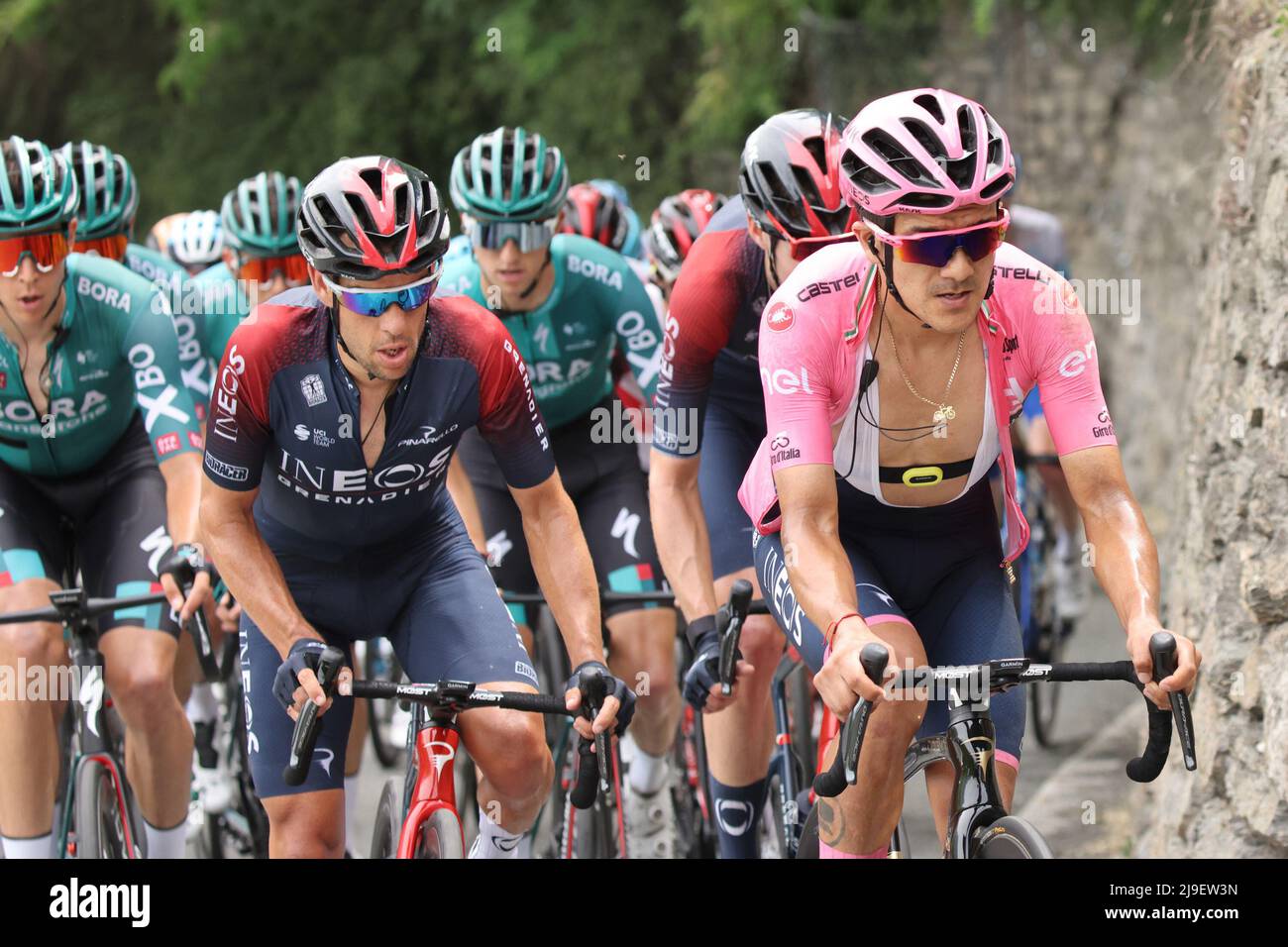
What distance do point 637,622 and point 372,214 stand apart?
209 centimetres

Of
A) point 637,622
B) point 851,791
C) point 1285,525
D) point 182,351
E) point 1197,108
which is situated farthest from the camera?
point 1197,108

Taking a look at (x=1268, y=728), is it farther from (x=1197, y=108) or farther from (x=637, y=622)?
(x=1197, y=108)

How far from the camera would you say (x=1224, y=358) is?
6.05m

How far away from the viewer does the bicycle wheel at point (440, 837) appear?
4.32 meters

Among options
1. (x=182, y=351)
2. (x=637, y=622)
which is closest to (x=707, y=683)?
(x=637, y=622)

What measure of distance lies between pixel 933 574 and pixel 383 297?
4.82 ft

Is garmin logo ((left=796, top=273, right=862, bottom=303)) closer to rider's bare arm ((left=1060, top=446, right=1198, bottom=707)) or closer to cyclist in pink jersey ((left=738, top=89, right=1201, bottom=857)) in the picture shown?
cyclist in pink jersey ((left=738, top=89, right=1201, bottom=857))

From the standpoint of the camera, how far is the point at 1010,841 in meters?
3.65

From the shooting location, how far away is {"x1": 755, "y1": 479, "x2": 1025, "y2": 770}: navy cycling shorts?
13.6ft

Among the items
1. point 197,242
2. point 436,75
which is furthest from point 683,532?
point 436,75

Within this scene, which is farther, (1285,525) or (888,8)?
(888,8)

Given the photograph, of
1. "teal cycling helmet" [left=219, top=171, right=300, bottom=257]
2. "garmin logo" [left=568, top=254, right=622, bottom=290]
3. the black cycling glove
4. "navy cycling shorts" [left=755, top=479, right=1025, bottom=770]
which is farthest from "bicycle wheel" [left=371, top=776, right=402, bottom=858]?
"teal cycling helmet" [left=219, top=171, right=300, bottom=257]

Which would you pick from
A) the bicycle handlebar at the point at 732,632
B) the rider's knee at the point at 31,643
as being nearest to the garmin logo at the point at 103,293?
the rider's knee at the point at 31,643

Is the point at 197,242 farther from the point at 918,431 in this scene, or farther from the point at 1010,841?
the point at 1010,841
